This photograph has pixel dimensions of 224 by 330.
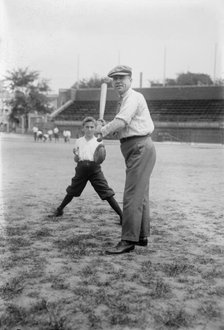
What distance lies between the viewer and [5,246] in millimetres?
4617

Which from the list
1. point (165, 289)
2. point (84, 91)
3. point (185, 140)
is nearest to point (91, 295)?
point (165, 289)

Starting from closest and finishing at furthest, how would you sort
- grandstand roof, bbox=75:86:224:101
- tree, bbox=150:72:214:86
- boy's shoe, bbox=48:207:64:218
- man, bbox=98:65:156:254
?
man, bbox=98:65:156:254 → boy's shoe, bbox=48:207:64:218 → grandstand roof, bbox=75:86:224:101 → tree, bbox=150:72:214:86

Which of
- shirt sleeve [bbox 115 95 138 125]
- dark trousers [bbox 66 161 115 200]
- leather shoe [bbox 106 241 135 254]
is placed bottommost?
leather shoe [bbox 106 241 135 254]

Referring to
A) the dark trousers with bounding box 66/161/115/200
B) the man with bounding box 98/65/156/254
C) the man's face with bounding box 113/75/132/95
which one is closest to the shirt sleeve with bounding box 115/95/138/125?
the man with bounding box 98/65/156/254

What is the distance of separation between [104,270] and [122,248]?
0.64 m

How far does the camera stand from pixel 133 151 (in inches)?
181

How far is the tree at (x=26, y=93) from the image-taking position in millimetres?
57247

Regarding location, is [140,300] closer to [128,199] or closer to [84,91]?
[128,199]

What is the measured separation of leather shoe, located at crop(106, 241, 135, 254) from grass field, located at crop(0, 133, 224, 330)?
0.20ft

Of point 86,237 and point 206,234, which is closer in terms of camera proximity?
point 86,237

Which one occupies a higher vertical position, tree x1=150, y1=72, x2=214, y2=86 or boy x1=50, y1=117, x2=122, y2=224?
tree x1=150, y1=72, x2=214, y2=86

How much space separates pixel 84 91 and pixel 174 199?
54280 millimetres

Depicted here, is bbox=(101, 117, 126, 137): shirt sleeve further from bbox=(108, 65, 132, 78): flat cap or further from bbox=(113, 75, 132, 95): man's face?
bbox=(108, 65, 132, 78): flat cap

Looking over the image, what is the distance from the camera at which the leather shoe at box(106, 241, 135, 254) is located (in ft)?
14.5
